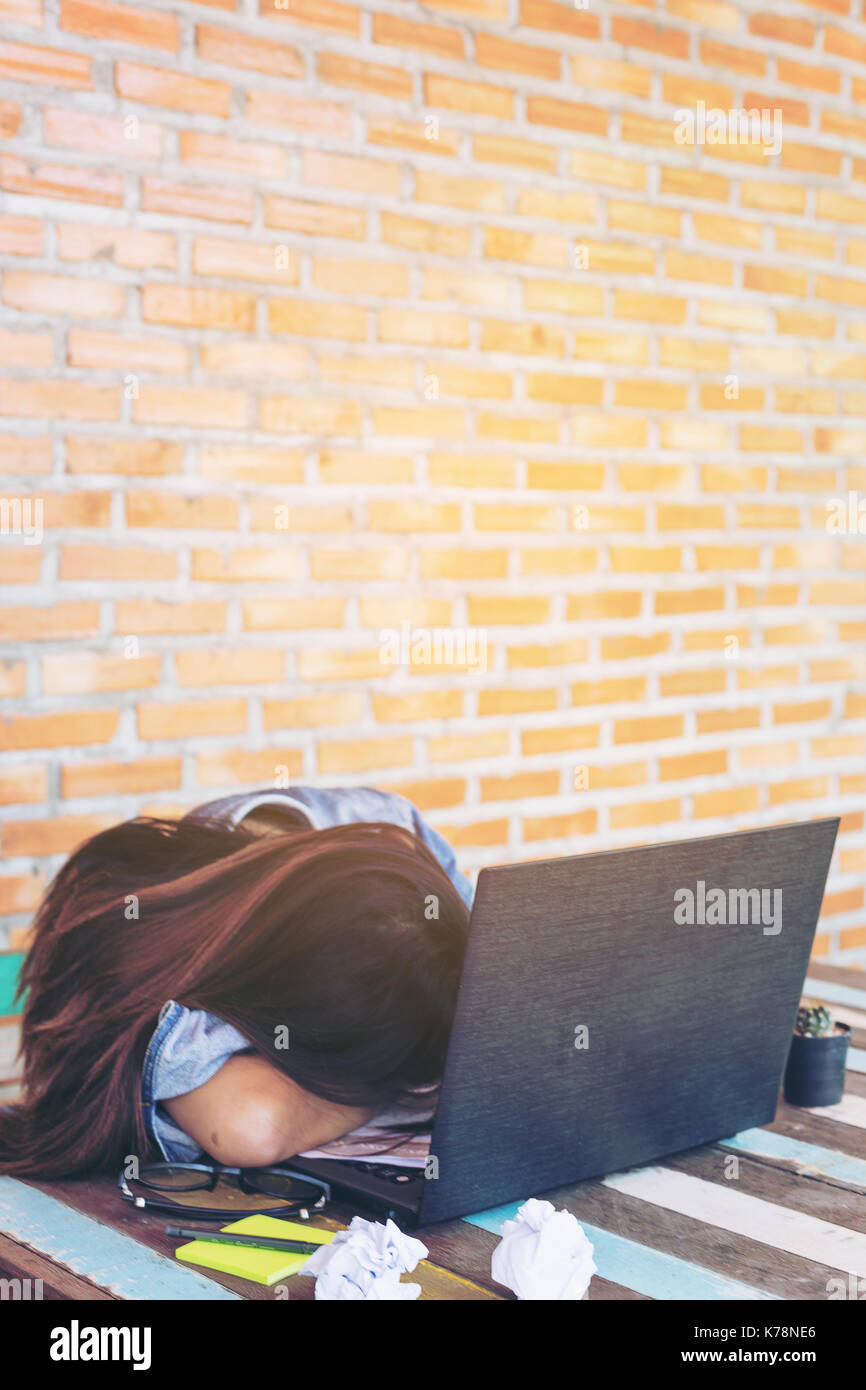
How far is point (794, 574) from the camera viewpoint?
10.2 feet

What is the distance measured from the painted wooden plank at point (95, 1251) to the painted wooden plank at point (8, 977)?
3.14ft

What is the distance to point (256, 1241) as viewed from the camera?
103cm

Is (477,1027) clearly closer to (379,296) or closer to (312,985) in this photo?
(312,985)

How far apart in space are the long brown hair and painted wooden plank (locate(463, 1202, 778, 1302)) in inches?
7.5

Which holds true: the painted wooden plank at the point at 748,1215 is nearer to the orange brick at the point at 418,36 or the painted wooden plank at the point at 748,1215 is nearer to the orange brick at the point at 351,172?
the orange brick at the point at 351,172

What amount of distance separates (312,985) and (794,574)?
220 centimetres

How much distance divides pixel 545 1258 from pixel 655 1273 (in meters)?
0.10

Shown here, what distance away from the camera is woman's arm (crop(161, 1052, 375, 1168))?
1.15 metres

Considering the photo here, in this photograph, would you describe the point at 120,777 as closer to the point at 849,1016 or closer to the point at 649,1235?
the point at 849,1016

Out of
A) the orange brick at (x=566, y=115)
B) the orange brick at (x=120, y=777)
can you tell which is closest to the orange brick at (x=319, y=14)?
the orange brick at (x=566, y=115)

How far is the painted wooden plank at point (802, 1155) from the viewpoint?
1188 mm

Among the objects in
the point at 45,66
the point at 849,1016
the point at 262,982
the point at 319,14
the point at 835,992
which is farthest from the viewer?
the point at 319,14

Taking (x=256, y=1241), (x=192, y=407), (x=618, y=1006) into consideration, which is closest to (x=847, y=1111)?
(x=618, y=1006)
